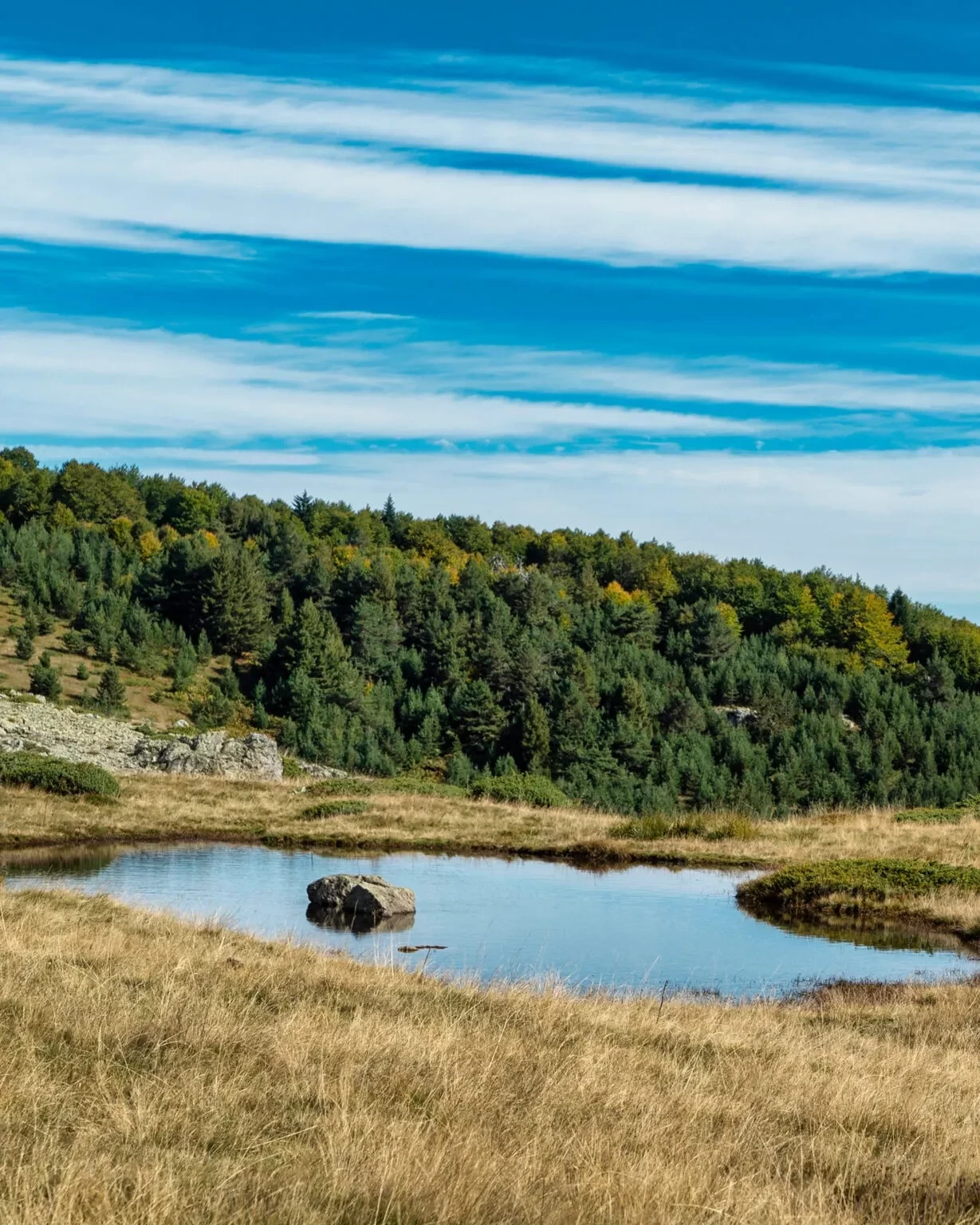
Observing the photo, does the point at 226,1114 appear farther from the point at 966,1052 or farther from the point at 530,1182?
the point at 966,1052

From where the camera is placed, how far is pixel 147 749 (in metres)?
49.2

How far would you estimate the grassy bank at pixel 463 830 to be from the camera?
88.3ft

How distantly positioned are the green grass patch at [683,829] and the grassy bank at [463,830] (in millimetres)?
47

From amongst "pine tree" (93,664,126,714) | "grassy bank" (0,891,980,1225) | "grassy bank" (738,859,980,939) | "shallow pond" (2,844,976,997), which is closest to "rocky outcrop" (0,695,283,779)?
"pine tree" (93,664,126,714)

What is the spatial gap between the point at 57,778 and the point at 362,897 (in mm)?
14848

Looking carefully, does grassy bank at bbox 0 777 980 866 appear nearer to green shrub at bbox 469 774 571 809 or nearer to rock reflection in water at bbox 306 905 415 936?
green shrub at bbox 469 774 571 809

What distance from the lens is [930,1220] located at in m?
5.52

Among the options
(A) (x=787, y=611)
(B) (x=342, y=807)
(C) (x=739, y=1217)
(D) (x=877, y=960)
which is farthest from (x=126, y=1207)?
(A) (x=787, y=611)

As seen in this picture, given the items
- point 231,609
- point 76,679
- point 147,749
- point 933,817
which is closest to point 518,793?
point 933,817

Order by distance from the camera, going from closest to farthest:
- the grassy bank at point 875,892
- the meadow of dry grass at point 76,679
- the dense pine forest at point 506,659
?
the grassy bank at point 875,892 < the meadow of dry grass at point 76,679 < the dense pine forest at point 506,659

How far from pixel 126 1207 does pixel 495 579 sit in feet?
385

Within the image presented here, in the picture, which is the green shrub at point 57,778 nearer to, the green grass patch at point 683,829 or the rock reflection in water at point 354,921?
the rock reflection in water at point 354,921

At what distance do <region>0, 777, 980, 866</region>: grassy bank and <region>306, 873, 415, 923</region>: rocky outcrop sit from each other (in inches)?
314

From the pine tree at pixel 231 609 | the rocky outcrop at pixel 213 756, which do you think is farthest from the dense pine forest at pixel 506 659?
the rocky outcrop at pixel 213 756
